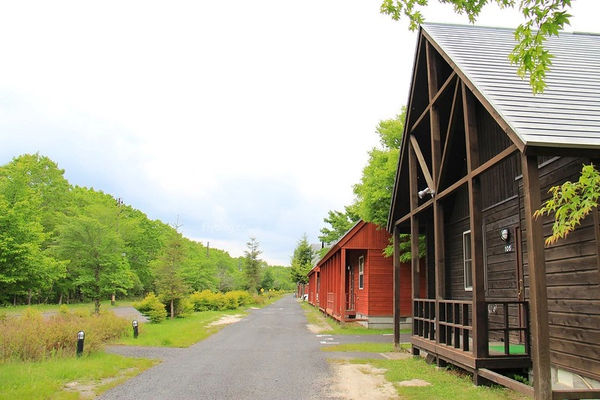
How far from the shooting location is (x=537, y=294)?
19.1 feet

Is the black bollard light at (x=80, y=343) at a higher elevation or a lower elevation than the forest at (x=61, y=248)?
Result: lower

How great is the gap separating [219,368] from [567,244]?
7.02 metres

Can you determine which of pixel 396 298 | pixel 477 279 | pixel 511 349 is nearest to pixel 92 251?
pixel 396 298

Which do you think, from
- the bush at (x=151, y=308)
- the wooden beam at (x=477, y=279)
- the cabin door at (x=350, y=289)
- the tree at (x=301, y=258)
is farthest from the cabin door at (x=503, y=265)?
the tree at (x=301, y=258)

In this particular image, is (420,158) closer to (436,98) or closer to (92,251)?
(436,98)

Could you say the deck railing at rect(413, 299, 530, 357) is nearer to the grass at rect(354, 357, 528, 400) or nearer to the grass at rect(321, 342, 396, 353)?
the grass at rect(354, 357, 528, 400)

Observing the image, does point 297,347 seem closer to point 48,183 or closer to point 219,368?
point 219,368

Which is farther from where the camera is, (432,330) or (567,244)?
(432,330)

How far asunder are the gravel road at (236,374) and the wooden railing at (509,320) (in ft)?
9.87

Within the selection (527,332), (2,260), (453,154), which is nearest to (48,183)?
(2,260)

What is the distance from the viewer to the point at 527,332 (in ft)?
26.1

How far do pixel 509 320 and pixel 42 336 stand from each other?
10019 millimetres

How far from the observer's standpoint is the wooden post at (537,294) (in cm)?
573

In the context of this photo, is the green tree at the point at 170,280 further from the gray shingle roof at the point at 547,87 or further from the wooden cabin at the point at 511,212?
the gray shingle roof at the point at 547,87
